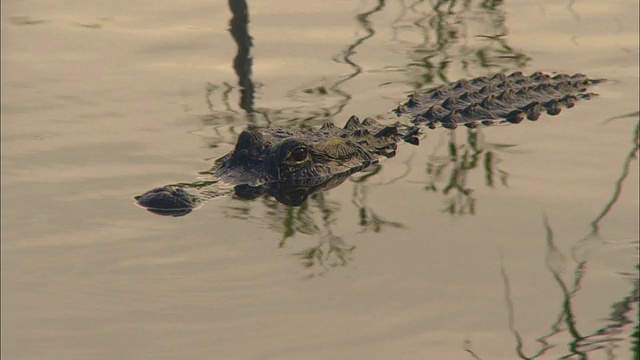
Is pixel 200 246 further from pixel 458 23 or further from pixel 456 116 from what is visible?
pixel 458 23

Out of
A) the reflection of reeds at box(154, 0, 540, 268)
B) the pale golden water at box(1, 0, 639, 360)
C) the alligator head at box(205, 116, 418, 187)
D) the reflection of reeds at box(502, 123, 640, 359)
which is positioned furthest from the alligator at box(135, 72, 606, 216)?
the reflection of reeds at box(502, 123, 640, 359)

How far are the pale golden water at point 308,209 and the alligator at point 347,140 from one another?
13 cm

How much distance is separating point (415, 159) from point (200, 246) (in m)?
2.11

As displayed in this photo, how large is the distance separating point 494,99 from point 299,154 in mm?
2146

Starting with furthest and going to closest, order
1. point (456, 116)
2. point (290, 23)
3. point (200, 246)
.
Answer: point (290, 23)
point (456, 116)
point (200, 246)

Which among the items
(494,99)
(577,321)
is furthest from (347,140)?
(577,321)

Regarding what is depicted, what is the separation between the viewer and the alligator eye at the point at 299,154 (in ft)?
23.0

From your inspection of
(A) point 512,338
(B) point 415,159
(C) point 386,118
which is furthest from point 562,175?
(A) point 512,338

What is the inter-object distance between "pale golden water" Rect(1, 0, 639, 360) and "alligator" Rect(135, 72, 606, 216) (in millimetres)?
133

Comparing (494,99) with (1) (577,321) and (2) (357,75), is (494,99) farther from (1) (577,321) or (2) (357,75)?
(1) (577,321)

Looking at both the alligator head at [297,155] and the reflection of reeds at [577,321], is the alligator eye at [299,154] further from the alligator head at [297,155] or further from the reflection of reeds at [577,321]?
the reflection of reeds at [577,321]

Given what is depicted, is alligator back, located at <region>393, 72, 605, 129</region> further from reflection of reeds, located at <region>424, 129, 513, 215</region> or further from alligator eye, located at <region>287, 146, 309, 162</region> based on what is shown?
alligator eye, located at <region>287, 146, 309, 162</region>

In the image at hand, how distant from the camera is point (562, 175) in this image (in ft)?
23.3

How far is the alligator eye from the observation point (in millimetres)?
7004
